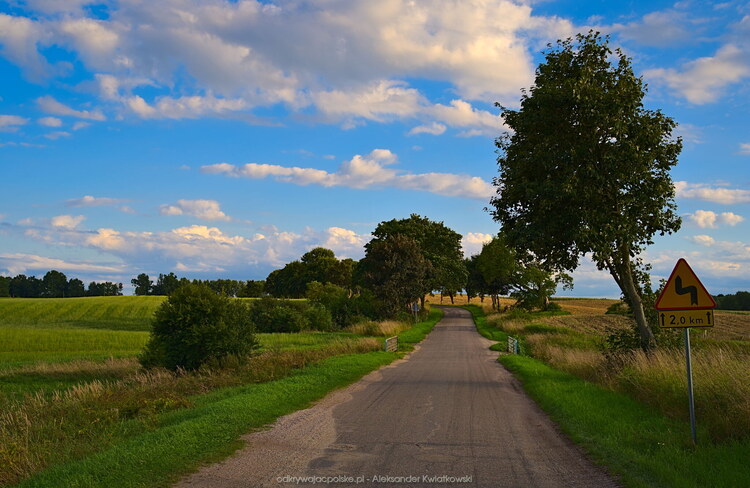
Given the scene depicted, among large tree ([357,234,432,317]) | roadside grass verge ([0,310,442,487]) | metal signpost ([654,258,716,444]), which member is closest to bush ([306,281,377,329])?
large tree ([357,234,432,317])

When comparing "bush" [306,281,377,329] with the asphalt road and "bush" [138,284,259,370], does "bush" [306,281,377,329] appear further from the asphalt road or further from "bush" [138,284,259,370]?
the asphalt road

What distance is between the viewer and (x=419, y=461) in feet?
26.1

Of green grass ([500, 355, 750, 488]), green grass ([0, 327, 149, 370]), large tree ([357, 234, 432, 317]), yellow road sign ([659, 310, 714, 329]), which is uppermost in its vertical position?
large tree ([357, 234, 432, 317])

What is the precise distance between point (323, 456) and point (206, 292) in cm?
1622

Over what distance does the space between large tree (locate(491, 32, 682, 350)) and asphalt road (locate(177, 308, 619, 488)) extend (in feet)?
17.9

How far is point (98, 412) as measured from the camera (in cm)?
1241

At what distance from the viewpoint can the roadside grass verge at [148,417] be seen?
7398mm

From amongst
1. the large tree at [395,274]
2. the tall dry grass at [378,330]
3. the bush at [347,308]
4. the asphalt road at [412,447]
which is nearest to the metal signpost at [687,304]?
the asphalt road at [412,447]

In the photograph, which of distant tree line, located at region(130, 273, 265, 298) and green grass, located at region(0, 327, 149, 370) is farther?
distant tree line, located at region(130, 273, 265, 298)

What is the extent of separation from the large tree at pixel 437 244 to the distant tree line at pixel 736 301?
158 ft

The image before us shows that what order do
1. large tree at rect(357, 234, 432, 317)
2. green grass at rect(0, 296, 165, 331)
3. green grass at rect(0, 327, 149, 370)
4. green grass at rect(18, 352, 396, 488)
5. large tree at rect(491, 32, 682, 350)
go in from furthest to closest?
green grass at rect(0, 296, 165, 331), large tree at rect(357, 234, 432, 317), green grass at rect(0, 327, 149, 370), large tree at rect(491, 32, 682, 350), green grass at rect(18, 352, 396, 488)

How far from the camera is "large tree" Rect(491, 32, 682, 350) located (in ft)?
54.5

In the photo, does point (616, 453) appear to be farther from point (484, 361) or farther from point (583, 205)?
point (484, 361)

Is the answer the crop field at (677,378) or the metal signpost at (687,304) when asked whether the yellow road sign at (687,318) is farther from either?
the crop field at (677,378)
